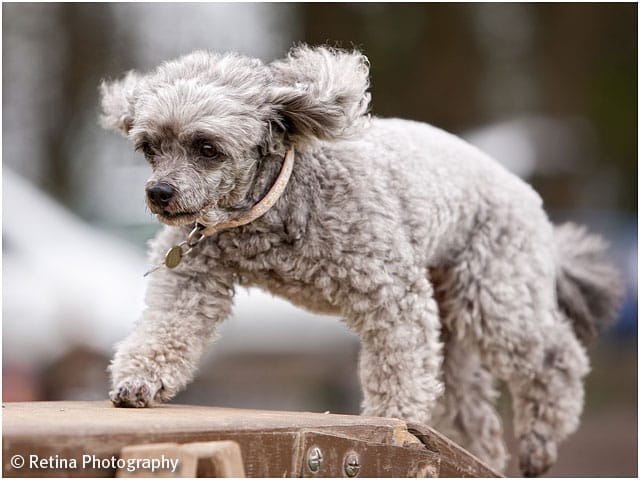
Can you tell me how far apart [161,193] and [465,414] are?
2.72 metres

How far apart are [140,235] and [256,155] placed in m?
6.05

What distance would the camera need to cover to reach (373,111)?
13.7 m

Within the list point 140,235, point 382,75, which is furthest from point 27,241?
point 382,75

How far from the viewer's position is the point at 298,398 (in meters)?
11.5

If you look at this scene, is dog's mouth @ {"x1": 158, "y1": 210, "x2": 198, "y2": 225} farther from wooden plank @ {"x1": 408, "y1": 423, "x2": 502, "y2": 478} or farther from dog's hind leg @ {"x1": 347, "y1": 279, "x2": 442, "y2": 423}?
wooden plank @ {"x1": 408, "y1": 423, "x2": 502, "y2": 478}

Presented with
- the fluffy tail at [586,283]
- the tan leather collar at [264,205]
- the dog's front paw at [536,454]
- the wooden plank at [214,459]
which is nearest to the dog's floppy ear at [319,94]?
the tan leather collar at [264,205]

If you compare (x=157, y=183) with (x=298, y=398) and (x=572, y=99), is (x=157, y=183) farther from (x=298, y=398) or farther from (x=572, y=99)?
(x=572, y=99)

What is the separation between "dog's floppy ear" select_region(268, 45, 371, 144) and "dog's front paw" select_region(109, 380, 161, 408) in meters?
1.21

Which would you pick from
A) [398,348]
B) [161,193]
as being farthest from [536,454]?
[161,193]

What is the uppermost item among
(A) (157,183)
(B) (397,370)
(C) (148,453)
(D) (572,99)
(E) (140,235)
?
(D) (572,99)

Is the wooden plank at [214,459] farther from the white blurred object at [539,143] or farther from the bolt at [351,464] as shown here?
the white blurred object at [539,143]

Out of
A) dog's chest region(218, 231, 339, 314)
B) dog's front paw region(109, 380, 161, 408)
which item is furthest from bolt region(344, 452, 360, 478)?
dog's chest region(218, 231, 339, 314)

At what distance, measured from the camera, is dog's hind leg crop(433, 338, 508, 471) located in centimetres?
639

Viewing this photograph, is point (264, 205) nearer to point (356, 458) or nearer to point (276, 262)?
point (276, 262)
